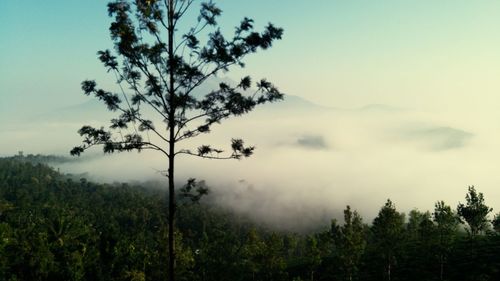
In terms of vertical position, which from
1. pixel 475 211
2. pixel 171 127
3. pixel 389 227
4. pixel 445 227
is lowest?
pixel 445 227

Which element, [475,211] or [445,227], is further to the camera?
[445,227]

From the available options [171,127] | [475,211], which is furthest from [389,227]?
[171,127]

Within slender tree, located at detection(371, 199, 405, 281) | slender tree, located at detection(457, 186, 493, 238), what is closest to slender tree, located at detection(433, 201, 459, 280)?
slender tree, located at detection(457, 186, 493, 238)

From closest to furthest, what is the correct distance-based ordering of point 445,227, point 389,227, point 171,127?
1. point 171,127
2. point 389,227
3. point 445,227

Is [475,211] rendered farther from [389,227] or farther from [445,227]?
[389,227]

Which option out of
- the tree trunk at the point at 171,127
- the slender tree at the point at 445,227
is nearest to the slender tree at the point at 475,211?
the slender tree at the point at 445,227

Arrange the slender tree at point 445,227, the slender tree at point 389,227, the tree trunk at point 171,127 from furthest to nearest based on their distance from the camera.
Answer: the slender tree at point 445,227 → the slender tree at point 389,227 → the tree trunk at point 171,127

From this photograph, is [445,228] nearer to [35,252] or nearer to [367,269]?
[367,269]

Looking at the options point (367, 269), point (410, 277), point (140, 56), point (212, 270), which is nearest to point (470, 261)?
point (410, 277)

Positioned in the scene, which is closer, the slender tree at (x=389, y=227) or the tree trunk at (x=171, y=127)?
the tree trunk at (x=171, y=127)

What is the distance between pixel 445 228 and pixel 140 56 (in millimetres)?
62842

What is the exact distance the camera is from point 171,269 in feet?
70.3

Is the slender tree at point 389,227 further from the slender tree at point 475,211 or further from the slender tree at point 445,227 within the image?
the slender tree at point 475,211

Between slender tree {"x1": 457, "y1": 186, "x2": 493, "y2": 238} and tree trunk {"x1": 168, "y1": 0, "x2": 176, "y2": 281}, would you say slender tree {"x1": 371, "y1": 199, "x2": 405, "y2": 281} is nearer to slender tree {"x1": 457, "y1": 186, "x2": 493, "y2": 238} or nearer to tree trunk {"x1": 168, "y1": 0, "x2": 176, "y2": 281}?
slender tree {"x1": 457, "y1": 186, "x2": 493, "y2": 238}
